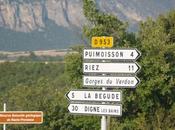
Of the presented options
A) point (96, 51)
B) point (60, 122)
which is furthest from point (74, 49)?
point (60, 122)

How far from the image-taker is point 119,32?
92.9 feet

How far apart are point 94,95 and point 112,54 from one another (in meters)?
0.92

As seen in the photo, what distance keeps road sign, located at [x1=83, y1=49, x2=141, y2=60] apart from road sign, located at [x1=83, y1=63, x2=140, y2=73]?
14cm

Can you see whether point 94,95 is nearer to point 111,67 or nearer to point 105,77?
point 105,77

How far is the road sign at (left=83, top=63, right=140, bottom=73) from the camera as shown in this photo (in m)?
12.8

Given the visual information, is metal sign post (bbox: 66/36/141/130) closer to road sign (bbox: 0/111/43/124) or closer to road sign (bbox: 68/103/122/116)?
road sign (bbox: 68/103/122/116)

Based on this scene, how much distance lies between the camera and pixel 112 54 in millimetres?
12961

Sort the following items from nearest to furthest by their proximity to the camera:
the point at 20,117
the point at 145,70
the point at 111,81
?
the point at 111,81, the point at 20,117, the point at 145,70

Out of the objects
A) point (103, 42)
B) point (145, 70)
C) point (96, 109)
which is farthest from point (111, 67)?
point (145, 70)

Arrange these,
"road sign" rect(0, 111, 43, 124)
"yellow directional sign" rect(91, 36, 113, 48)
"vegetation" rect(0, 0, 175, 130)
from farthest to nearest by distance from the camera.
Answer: "vegetation" rect(0, 0, 175, 130) < "road sign" rect(0, 111, 43, 124) < "yellow directional sign" rect(91, 36, 113, 48)

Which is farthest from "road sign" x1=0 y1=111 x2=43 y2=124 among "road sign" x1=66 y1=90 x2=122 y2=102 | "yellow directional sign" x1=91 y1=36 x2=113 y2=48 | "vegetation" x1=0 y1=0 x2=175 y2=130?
"vegetation" x1=0 y1=0 x2=175 y2=130

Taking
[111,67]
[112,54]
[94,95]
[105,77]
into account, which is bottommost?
[94,95]

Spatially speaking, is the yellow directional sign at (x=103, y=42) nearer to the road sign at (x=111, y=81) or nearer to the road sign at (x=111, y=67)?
the road sign at (x=111, y=67)

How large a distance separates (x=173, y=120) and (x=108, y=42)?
11.7 m
